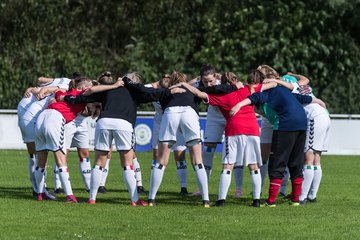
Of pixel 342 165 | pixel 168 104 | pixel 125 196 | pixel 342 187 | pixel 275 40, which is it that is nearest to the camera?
pixel 168 104

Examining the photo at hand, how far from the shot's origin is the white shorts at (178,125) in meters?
14.8

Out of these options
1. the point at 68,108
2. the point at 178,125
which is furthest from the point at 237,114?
the point at 68,108

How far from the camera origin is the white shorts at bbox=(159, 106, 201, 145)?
14.8m

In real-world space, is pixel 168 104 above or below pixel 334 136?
above

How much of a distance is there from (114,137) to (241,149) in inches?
74.6

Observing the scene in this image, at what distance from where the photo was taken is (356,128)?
29.7 metres

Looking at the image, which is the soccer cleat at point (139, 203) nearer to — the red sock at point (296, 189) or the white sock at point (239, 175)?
the white sock at point (239, 175)

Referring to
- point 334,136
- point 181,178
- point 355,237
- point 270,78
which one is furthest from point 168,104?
point 334,136

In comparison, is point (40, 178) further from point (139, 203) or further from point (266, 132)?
point (266, 132)

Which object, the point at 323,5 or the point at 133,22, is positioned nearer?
the point at 323,5

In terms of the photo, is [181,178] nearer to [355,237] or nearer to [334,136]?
[355,237]

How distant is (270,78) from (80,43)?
25.5m

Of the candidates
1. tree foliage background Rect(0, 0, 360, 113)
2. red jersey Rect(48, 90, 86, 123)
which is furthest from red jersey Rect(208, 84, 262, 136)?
tree foliage background Rect(0, 0, 360, 113)

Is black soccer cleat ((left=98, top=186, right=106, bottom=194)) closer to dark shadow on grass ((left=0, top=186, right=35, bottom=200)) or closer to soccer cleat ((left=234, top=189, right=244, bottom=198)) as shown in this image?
dark shadow on grass ((left=0, top=186, right=35, bottom=200))
